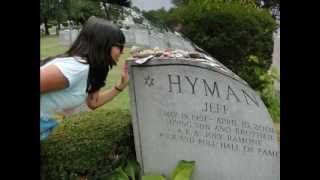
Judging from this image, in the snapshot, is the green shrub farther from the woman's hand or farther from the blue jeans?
the woman's hand

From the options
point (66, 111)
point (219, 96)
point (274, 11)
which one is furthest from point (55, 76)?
point (274, 11)

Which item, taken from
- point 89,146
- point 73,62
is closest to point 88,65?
point 73,62

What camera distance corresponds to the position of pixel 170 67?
219 inches

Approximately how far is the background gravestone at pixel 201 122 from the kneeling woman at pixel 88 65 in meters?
0.20

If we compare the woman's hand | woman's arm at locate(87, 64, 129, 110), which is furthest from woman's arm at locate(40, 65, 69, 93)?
the woman's hand

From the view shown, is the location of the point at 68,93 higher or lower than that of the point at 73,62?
lower

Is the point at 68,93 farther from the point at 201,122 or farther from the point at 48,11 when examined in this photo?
the point at 201,122

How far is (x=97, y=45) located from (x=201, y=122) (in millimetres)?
1037

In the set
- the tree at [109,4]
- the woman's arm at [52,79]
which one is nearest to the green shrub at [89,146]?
the woman's arm at [52,79]

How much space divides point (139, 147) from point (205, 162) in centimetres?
56

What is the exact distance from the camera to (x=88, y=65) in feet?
18.7
